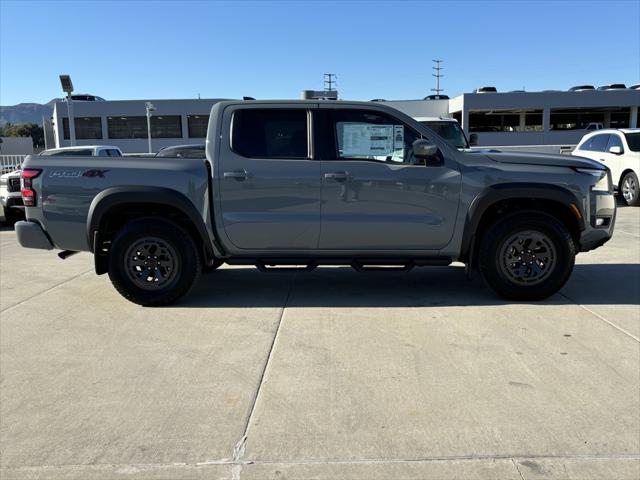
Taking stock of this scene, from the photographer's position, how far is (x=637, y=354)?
4.24 m

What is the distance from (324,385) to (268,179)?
7.42 feet

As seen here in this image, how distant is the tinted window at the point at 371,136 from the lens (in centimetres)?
546

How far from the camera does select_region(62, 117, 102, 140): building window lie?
150 ft

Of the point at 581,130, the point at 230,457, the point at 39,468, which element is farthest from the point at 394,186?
the point at 581,130

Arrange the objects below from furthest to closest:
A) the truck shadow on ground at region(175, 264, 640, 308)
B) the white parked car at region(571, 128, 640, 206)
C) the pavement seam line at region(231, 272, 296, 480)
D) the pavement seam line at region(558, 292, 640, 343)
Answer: the white parked car at region(571, 128, 640, 206) → the truck shadow on ground at region(175, 264, 640, 308) → the pavement seam line at region(558, 292, 640, 343) → the pavement seam line at region(231, 272, 296, 480)

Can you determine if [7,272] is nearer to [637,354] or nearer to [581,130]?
[637,354]

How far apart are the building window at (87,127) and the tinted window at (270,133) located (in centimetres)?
4423

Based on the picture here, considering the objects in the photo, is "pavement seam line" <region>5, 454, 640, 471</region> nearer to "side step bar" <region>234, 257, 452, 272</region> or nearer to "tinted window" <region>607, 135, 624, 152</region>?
"side step bar" <region>234, 257, 452, 272</region>

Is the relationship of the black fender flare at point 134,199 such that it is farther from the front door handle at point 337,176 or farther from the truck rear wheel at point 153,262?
the front door handle at point 337,176

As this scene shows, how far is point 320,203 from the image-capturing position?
539 centimetres

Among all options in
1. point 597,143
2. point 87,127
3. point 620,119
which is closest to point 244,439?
point 597,143

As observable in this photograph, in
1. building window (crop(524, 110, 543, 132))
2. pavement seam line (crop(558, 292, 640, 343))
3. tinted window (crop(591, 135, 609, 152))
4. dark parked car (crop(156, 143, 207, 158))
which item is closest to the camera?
pavement seam line (crop(558, 292, 640, 343))

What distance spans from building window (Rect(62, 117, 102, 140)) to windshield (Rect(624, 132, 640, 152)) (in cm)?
4126

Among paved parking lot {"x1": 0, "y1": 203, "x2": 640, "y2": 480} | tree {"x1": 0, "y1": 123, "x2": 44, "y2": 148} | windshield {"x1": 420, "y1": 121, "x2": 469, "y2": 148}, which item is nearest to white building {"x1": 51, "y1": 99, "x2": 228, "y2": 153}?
windshield {"x1": 420, "y1": 121, "x2": 469, "y2": 148}
